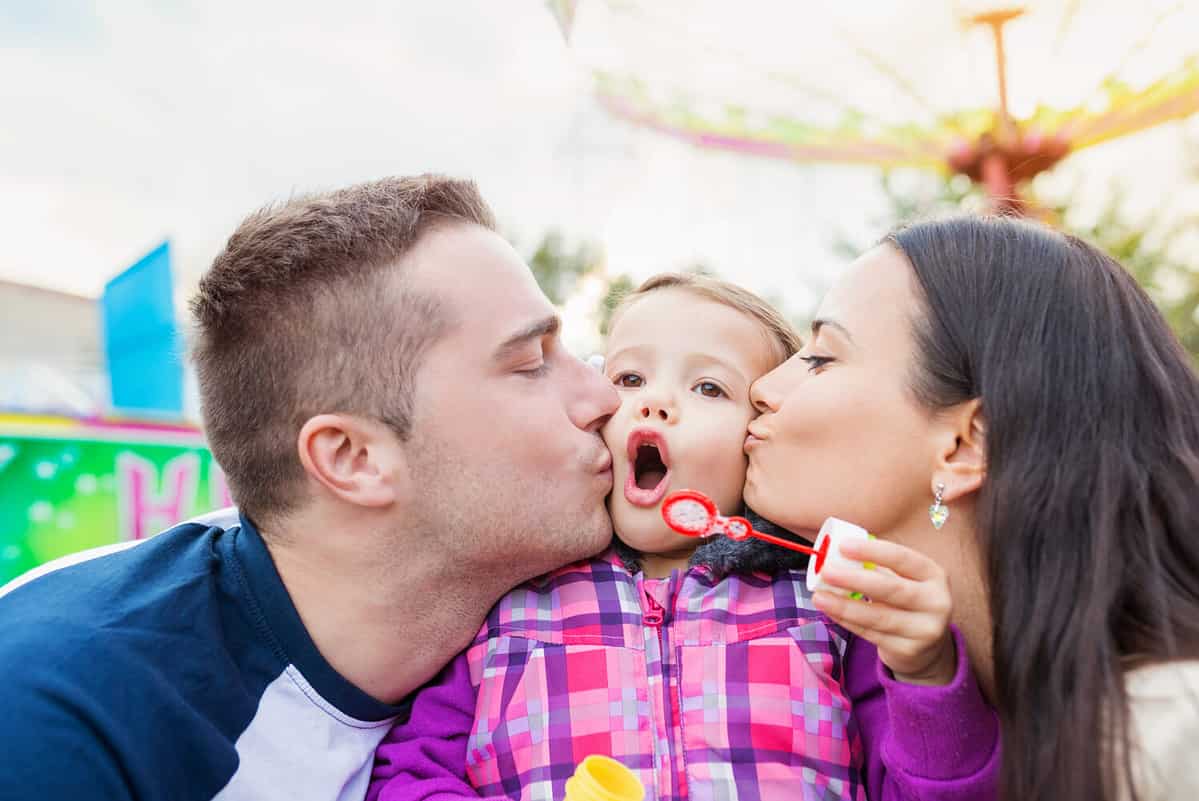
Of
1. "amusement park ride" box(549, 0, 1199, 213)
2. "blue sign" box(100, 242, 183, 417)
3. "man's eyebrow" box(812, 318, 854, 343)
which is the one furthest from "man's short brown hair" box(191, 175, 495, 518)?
"amusement park ride" box(549, 0, 1199, 213)

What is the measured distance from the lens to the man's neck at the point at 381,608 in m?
2.24

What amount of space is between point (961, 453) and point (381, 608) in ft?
4.26

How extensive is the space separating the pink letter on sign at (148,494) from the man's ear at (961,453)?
4.07 meters

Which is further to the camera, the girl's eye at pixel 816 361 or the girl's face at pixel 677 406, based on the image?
the girl's face at pixel 677 406

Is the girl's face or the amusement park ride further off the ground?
the amusement park ride

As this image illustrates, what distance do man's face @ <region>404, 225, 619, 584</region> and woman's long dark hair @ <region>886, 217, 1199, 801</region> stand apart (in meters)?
0.75

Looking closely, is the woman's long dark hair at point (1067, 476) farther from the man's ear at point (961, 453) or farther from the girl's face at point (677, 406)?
the girl's face at point (677, 406)

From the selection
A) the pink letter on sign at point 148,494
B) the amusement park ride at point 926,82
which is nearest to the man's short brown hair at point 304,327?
the pink letter on sign at point 148,494

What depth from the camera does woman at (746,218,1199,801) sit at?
1.68 metres

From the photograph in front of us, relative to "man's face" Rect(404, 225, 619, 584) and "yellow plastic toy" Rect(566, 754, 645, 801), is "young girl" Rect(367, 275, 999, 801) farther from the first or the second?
"yellow plastic toy" Rect(566, 754, 645, 801)

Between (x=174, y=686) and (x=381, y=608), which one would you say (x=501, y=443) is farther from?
(x=174, y=686)

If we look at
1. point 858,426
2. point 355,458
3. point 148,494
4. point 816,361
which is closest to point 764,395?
point 816,361

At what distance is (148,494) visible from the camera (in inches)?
196

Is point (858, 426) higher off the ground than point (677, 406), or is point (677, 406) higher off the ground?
point (677, 406)
